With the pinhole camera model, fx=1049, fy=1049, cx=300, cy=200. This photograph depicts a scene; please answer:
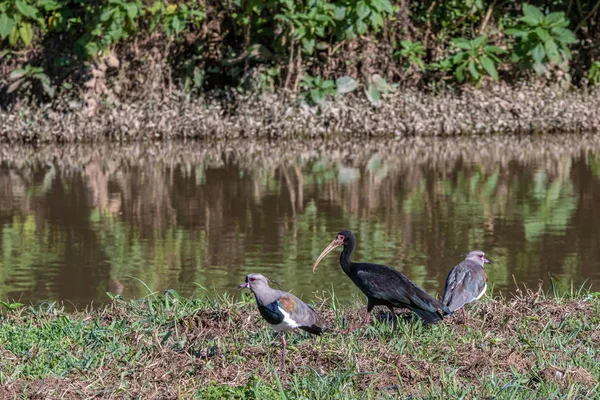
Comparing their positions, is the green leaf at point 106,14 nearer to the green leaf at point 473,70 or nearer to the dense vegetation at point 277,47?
the dense vegetation at point 277,47

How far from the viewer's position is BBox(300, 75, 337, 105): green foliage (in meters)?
17.1

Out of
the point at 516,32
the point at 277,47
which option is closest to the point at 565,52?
the point at 516,32

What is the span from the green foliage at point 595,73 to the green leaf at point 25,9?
9773mm

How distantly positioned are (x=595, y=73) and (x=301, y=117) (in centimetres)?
563

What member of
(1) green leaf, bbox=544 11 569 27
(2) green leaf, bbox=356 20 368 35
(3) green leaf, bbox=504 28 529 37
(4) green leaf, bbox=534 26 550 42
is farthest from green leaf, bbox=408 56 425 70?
(1) green leaf, bbox=544 11 569 27

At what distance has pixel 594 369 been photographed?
463cm

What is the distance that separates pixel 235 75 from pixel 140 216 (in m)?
8.01

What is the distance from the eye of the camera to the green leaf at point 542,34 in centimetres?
1748

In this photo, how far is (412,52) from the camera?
18.0 metres

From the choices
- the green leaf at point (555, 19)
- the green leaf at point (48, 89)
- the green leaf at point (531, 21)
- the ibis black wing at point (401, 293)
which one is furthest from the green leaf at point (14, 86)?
the ibis black wing at point (401, 293)

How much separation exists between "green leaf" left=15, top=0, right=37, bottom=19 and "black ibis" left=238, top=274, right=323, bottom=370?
543 inches

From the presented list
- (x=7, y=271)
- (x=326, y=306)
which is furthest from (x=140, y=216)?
(x=326, y=306)

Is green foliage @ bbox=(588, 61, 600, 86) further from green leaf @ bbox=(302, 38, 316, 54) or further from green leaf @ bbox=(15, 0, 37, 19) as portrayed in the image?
green leaf @ bbox=(15, 0, 37, 19)

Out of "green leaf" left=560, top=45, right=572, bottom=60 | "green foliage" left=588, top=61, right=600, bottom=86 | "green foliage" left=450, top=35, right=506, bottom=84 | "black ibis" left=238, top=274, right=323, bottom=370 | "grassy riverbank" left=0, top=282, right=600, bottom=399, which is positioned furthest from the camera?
"green foliage" left=588, top=61, right=600, bottom=86
